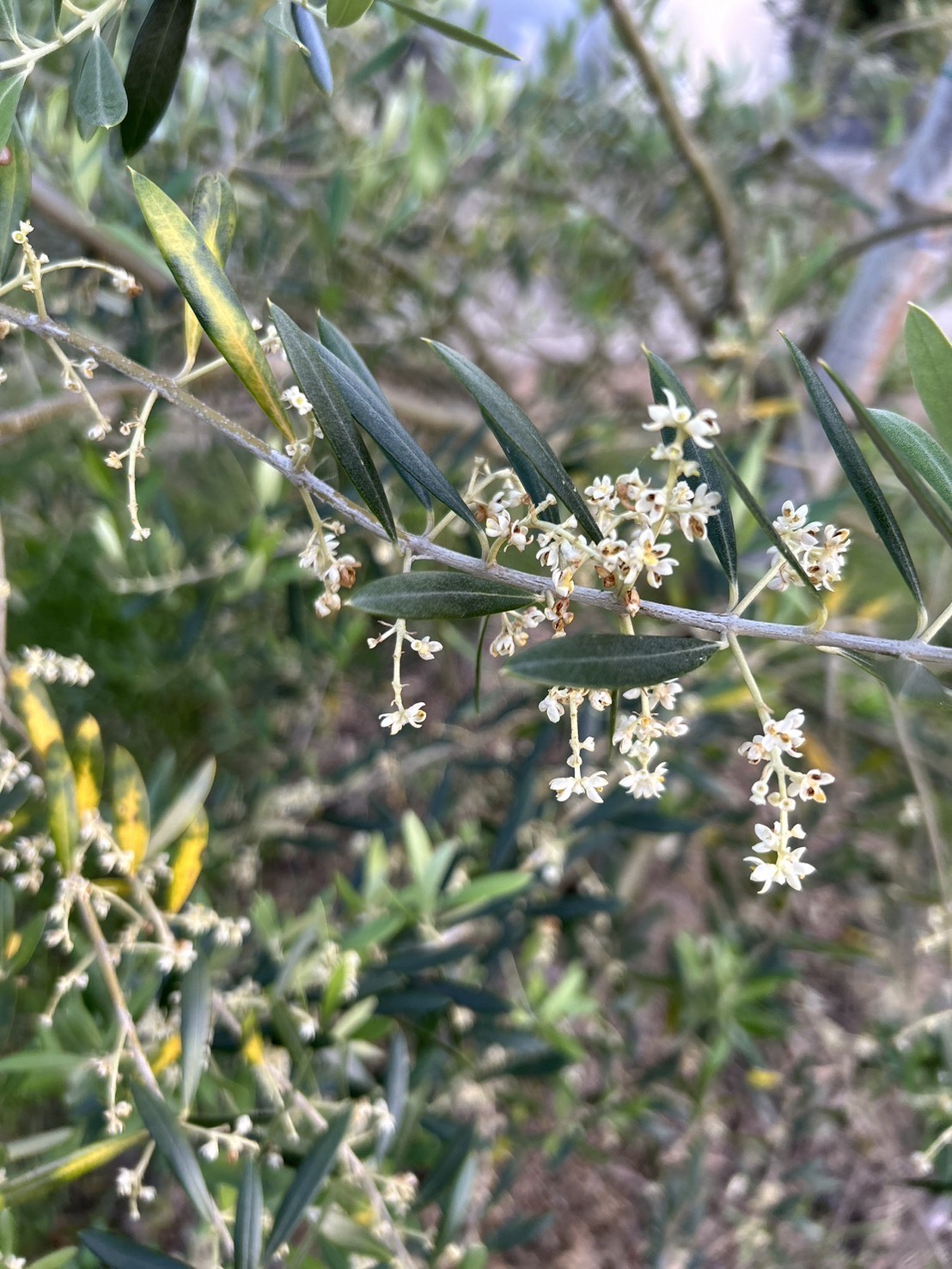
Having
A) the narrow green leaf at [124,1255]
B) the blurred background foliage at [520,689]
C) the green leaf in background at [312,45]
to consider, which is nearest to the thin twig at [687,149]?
the blurred background foliage at [520,689]

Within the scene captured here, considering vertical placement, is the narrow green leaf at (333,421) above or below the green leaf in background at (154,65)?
below

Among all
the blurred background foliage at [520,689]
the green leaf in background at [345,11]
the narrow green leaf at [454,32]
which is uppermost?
the green leaf in background at [345,11]

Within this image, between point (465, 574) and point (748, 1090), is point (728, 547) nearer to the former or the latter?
point (465, 574)

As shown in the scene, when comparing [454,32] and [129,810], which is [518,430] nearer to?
[454,32]

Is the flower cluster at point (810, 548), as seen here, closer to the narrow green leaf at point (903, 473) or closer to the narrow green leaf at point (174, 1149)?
the narrow green leaf at point (903, 473)

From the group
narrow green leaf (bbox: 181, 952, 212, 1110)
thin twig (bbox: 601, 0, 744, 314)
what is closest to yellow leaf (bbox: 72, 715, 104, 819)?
narrow green leaf (bbox: 181, 952, 212, 1110)

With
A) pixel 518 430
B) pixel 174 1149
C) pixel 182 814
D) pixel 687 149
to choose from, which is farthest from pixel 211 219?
pixel 687 149
